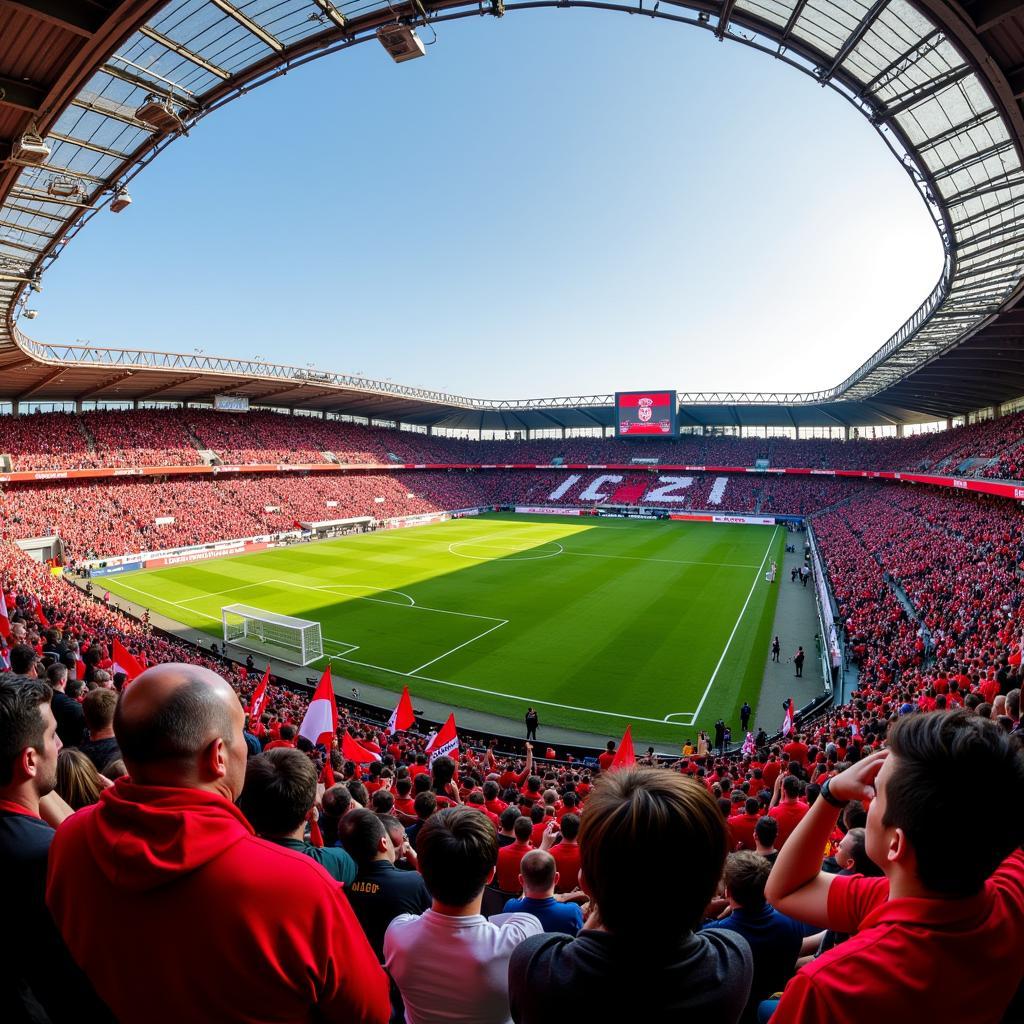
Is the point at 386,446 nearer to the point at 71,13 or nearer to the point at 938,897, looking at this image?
the point at 71,13

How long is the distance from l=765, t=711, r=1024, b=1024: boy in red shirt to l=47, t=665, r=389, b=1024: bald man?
4.42ft

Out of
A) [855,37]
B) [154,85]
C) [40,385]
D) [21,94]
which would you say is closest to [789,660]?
[855,37]

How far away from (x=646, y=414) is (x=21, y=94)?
6725 cm

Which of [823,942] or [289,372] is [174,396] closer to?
[289,372]

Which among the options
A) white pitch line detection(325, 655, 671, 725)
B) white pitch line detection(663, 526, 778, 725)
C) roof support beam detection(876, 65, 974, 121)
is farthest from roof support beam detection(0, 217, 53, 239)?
white pitch line detection(663, 526, 778, 725)

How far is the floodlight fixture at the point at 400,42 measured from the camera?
10.4 meters

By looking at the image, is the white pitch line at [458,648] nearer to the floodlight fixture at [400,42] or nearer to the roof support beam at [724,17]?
the floodlight fixture at [400,42]

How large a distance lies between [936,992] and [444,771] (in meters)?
6.68

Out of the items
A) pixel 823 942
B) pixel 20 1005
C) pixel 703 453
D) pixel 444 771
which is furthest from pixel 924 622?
pixel 703 453

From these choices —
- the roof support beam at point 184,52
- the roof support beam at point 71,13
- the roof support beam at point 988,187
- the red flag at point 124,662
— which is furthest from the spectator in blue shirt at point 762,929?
the roof support beam at point 988,187

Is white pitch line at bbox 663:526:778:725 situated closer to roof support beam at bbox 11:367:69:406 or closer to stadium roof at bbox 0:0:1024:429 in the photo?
stadium roof at bbox 0:0:1024:429

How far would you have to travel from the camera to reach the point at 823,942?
3350mm

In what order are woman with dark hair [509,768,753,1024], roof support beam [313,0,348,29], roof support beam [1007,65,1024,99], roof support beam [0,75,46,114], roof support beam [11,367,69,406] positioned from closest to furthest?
woman with dark hair [509,768,753,1024] → roof support beam [0,75,46,114] → roof support beam [313,0,348,29] → roof support beam [1007,65,1024,99] → roof support beam [11,367,69,406]

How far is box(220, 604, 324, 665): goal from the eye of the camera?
24031 mm
